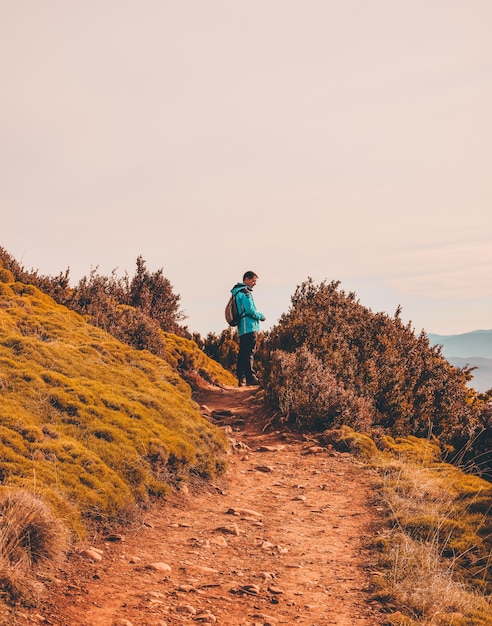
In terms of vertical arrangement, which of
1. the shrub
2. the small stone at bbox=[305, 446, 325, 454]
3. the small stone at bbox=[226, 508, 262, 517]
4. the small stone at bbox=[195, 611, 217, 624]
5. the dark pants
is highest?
the dark pants

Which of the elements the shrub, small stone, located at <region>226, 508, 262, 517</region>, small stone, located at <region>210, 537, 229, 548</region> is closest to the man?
the shrub

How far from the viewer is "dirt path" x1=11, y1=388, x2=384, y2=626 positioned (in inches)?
198

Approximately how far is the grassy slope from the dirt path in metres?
0.53

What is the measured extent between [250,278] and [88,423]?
7726 millimetres

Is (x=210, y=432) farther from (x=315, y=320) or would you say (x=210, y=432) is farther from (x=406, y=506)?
(x=315, y=320)

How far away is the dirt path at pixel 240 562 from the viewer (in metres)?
5.04

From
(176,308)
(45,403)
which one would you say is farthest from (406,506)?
(176,308)

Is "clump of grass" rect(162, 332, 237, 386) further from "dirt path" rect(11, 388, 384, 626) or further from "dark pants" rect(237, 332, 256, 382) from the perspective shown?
"dirt path" rect(11, 388, 384, 626)

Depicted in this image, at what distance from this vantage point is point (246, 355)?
1588 cm

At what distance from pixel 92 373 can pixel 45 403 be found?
2212 mm

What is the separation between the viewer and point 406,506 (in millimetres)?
8195

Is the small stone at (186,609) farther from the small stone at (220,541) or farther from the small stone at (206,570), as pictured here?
the small stone at (220,541)

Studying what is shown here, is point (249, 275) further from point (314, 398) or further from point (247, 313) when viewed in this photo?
point (314, 398)

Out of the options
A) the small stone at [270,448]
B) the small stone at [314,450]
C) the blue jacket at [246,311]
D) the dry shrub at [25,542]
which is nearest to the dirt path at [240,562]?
the dry shrub at [25,542]
